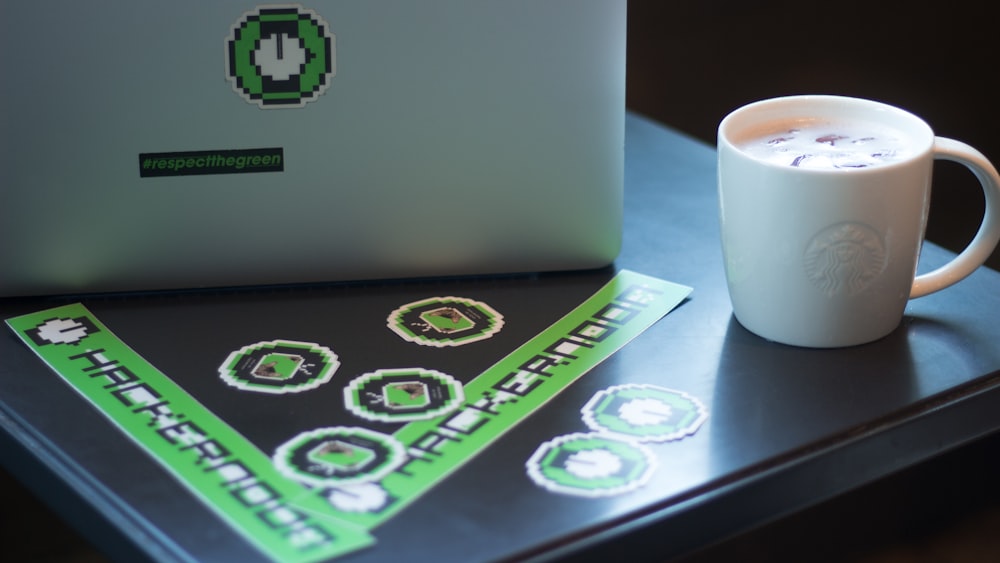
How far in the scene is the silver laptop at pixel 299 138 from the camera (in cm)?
64

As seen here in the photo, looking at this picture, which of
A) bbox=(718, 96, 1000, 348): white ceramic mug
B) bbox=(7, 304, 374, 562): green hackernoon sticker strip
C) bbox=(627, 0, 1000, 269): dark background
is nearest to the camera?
bbox=(7, 304, 374, 562): green hackernoon sticker strip

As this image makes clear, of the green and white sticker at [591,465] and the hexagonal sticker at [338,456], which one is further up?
the hexagonal sticker at [338,456]

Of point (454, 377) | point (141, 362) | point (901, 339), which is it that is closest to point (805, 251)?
point (901, 339)

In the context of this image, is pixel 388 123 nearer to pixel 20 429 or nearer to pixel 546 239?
pixel 546 239

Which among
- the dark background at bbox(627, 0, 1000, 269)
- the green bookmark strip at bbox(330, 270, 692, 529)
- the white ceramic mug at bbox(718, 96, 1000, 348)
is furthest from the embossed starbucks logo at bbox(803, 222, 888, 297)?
the dark background at bbox(627, 0, 1000, 269)

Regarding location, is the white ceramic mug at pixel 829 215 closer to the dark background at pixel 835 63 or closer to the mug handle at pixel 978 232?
the mug handle at pixel 978 232

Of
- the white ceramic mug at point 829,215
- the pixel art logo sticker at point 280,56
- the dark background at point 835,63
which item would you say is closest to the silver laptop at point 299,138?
the pixel art logo sticker at point 280,56

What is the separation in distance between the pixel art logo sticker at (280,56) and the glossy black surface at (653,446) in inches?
5.0

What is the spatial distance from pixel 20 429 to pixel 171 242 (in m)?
0.16

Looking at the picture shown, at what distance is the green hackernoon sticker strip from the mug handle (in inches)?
14.7

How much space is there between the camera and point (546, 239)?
2.36 ft

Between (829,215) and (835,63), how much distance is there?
35.2 inches

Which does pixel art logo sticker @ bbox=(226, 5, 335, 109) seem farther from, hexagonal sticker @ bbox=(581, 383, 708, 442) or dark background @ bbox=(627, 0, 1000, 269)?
dark background @ bbox=(627, 0, 1000, 269)

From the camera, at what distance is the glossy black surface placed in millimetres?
493
